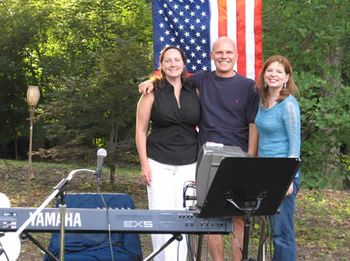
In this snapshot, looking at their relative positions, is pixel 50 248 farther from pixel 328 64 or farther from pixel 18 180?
pixel 18 180

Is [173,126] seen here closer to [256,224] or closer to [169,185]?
[169,185]

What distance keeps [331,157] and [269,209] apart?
10.6 feet

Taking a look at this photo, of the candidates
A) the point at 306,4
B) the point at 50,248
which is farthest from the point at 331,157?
the point at 50,248

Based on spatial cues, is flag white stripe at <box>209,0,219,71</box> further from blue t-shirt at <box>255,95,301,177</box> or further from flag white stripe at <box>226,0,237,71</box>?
blue t-shirt at <box>255,95,301,177</box>

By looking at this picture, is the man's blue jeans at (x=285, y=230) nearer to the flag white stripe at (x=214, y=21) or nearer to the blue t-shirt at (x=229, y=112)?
the blue t-shirt at (x=229, y=112)

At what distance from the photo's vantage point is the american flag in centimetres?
608

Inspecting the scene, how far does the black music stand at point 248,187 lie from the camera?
3.46 meters

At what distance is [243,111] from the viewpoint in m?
4.80

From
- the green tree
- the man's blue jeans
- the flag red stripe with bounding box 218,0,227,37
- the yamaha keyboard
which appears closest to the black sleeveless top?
the man's blue jeans

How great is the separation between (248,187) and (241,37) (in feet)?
9.18

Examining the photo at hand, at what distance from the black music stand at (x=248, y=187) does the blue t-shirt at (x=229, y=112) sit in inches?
43.2

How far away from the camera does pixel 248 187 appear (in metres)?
3.59

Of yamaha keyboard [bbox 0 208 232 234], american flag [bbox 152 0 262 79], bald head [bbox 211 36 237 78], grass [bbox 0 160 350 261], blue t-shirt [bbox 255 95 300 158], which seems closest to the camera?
yamaha keyboard [bbox 0 208 232 234]

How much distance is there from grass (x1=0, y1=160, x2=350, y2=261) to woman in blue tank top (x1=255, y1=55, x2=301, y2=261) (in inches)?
38.3
